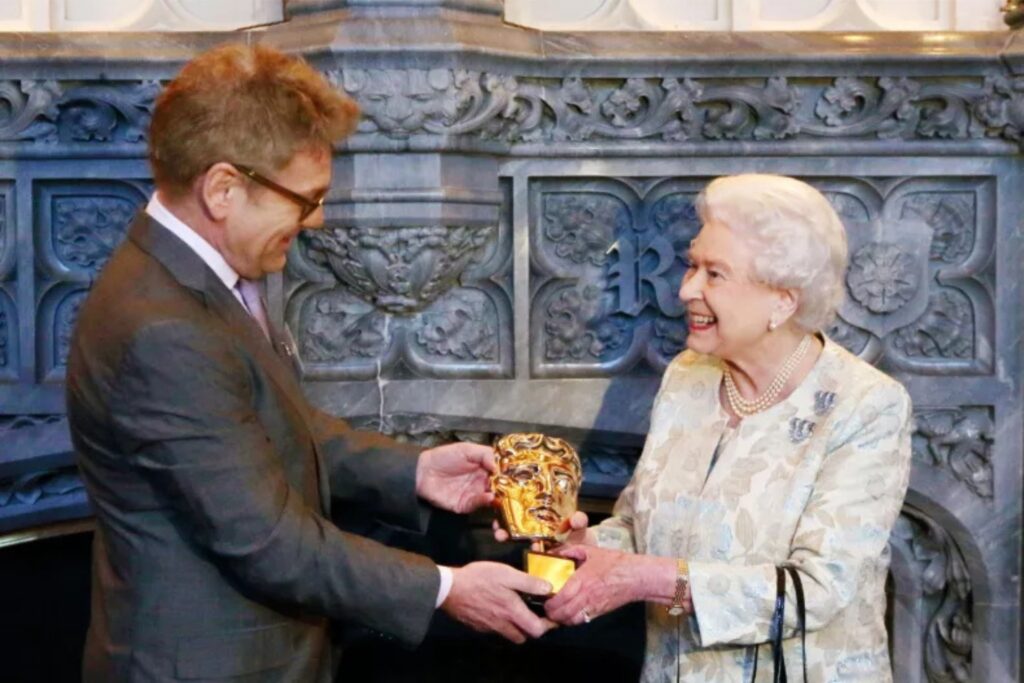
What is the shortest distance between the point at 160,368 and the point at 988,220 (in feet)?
6.79

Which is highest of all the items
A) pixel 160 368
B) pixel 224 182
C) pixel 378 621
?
pixel 224 182

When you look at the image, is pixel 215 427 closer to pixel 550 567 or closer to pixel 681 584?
pixel 550 567

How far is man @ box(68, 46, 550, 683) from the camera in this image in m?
2.23

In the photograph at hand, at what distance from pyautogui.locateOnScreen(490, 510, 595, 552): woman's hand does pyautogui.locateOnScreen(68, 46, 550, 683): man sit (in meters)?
0.21

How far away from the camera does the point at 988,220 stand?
354 cm

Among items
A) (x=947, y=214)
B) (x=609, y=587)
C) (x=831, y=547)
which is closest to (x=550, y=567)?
(x=609, y=587)

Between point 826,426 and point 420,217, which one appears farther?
point 420,217

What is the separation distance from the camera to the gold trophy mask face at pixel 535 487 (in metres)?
2.63

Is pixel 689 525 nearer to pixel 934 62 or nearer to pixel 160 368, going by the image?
pixel 160 368

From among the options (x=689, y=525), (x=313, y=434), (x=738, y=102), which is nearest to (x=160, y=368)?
(x=313, y=434)

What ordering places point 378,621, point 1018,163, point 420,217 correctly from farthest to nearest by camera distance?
point 1018,163, point 420,217, point 378,621

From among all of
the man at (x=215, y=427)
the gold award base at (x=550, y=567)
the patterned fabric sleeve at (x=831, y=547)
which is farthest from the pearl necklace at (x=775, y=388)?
the man at (x=215, y=427)

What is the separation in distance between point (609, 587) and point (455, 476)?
0.44m

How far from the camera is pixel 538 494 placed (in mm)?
2650
